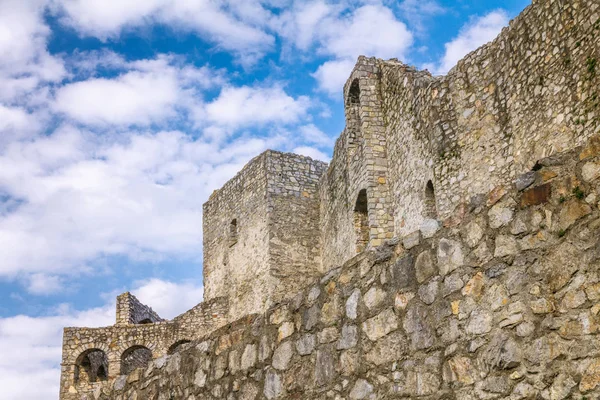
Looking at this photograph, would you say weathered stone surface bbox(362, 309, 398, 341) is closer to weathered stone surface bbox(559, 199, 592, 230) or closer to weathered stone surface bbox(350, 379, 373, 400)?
weathered stone surface bbox(350, 379, 373, 400)

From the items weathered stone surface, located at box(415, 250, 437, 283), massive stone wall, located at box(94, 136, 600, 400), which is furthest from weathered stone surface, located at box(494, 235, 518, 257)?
weathered stone surface, located at box(415, 250, 437, 283)

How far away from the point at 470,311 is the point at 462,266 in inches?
9.6

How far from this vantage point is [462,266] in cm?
384

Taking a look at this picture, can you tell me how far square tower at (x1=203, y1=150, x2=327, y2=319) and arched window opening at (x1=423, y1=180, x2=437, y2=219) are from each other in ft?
26.5

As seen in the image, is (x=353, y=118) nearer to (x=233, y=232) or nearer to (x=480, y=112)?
(x=480, y=112)

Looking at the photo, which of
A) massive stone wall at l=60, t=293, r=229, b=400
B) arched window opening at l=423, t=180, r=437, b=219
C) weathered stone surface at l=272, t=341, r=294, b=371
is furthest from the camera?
Result: massive stone wall at l=60, t=293, r=229, b=400

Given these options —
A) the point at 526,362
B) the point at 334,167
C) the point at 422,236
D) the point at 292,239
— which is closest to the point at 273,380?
the point at 422,236

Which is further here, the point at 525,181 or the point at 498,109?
the point at 498,109

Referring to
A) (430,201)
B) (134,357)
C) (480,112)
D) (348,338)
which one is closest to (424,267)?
(348,338)

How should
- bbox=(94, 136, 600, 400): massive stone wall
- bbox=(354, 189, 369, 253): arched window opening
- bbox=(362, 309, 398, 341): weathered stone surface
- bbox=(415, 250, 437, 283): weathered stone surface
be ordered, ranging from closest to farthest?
bbox=(94, 136, 600, 400): massive stone wall
bbox=(415, 250, 437, 283): weathered stone surface
bbox=(362, 309, 398, 341): weathered stone surface
bbox=(354, 189, 369, 253): arched window opening

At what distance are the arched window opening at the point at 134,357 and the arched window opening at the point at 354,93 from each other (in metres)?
10.5

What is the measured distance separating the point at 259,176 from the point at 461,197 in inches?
446

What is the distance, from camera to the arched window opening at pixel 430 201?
13094mm

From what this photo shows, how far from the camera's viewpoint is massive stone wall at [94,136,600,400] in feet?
10.7
